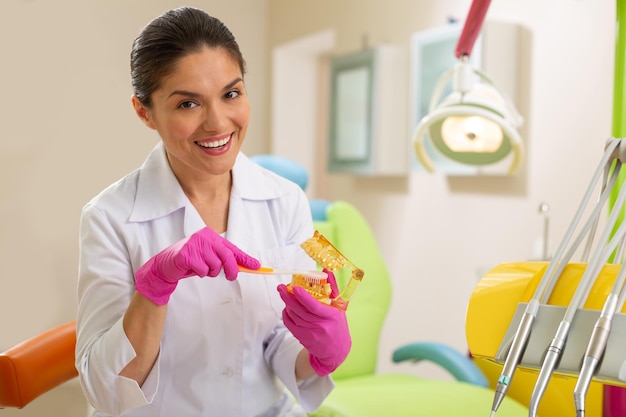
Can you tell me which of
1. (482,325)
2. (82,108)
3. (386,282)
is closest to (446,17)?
(386,282)

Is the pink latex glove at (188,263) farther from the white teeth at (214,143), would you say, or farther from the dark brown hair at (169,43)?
the dark brown hair at (169,43)

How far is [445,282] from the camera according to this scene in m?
2.92

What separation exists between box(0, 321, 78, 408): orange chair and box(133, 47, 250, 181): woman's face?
469mm

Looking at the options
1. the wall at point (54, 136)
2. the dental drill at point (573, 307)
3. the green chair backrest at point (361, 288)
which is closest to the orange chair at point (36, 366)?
the wall at point (54, 136)

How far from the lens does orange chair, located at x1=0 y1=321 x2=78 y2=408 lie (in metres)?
1.40

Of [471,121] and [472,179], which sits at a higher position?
[471,121]

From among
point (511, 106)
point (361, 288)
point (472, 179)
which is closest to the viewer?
point (511, 106)

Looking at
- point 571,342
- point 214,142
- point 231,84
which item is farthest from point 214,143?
point 571,342

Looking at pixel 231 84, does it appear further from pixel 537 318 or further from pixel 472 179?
pixel 472 179

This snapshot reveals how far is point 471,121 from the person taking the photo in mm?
1559

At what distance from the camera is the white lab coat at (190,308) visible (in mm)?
1312

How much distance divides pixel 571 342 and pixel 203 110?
2.29 feet

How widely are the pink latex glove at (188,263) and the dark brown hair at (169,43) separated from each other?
31 cm

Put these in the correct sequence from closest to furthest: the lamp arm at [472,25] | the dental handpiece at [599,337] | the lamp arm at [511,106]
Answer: the dental handpiece at [599,337] < the lamp arm at [472,25] < the lamp arm at [511,106]
